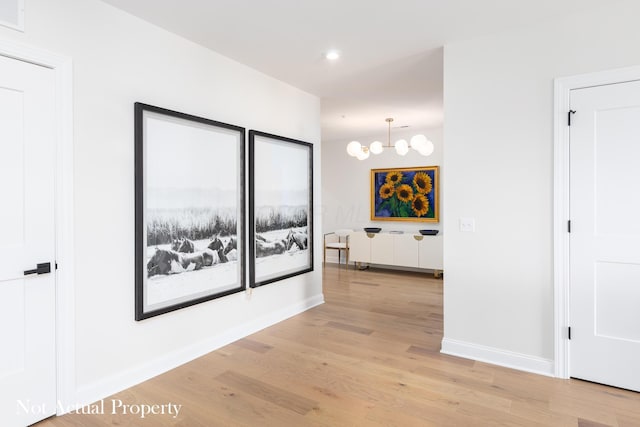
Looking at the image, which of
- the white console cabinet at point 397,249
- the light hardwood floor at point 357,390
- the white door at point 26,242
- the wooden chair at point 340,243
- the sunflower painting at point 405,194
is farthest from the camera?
the wooden chair at point 340,243

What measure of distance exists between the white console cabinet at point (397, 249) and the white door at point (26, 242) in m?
5.28

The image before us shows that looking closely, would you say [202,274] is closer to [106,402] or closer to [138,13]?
[106,402]

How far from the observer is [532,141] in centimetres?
276

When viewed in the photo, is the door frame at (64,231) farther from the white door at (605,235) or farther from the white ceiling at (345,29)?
the white door at (605,235)

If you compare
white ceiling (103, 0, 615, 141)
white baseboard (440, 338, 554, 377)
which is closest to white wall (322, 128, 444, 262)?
white ceiling (103, 0, 615, 141)

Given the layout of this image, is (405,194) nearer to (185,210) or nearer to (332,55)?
(332,55)

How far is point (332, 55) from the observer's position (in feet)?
10.7

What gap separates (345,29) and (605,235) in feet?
7.69

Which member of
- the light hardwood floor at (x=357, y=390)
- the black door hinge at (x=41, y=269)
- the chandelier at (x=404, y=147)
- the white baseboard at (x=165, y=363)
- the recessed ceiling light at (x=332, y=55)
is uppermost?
the recessed ceiling light at (x=332, y=55)

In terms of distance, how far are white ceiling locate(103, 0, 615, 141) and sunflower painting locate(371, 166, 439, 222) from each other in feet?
9.02

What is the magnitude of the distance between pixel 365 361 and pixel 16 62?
3003 mm

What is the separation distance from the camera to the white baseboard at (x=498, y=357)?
108 inches

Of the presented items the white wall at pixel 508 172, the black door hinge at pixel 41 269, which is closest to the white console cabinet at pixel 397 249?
the white wall at pixel 508 172

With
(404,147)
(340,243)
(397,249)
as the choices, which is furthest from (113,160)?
(340,243)
